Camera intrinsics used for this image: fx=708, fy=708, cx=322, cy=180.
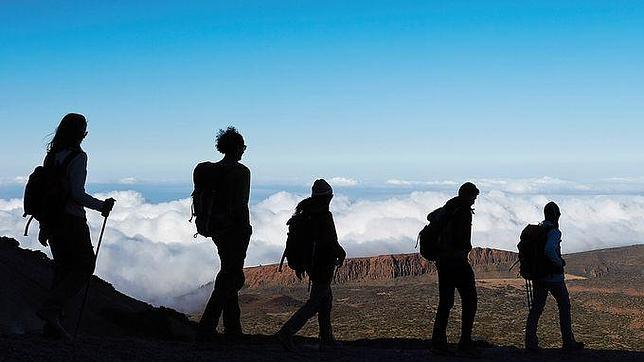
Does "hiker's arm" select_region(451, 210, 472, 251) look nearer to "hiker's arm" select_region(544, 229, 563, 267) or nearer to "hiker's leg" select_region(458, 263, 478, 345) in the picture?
"hiker's leg" select_region(458, 263, 478, 345)

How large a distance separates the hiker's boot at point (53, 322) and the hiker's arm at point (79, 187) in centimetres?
114

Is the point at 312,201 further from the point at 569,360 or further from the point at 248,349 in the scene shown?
the point at 569,360

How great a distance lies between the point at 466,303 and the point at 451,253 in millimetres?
657

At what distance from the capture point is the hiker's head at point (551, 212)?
921 cm

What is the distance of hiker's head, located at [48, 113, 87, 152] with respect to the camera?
6.69 m

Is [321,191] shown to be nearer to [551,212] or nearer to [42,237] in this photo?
[42,237]

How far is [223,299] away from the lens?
25.3 ft

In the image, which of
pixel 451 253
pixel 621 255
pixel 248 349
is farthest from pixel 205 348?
pixel 621 255

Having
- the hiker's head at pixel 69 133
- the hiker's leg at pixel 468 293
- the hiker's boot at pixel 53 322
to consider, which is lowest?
the hiker's boot at pixel 53 322

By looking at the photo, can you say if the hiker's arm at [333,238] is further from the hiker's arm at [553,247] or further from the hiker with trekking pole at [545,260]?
the hiker's arm at [553,247]

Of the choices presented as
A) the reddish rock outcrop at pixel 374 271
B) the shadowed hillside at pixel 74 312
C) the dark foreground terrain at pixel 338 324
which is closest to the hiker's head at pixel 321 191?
the dark foreground terrain at pixel 338 324

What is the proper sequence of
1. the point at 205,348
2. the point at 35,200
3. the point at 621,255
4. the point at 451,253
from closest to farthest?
1. the point at 35,200
2. the point at 205,348
3. the point at 451,253
4. the point at 621,255

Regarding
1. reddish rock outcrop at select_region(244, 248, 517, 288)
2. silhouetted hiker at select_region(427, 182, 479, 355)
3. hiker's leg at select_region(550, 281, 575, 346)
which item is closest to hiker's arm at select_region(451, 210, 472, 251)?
silhouetted hiker at select_region(427, 182, 479, 355)

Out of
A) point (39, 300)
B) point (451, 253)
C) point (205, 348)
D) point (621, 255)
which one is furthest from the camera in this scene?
point (621, 255)
